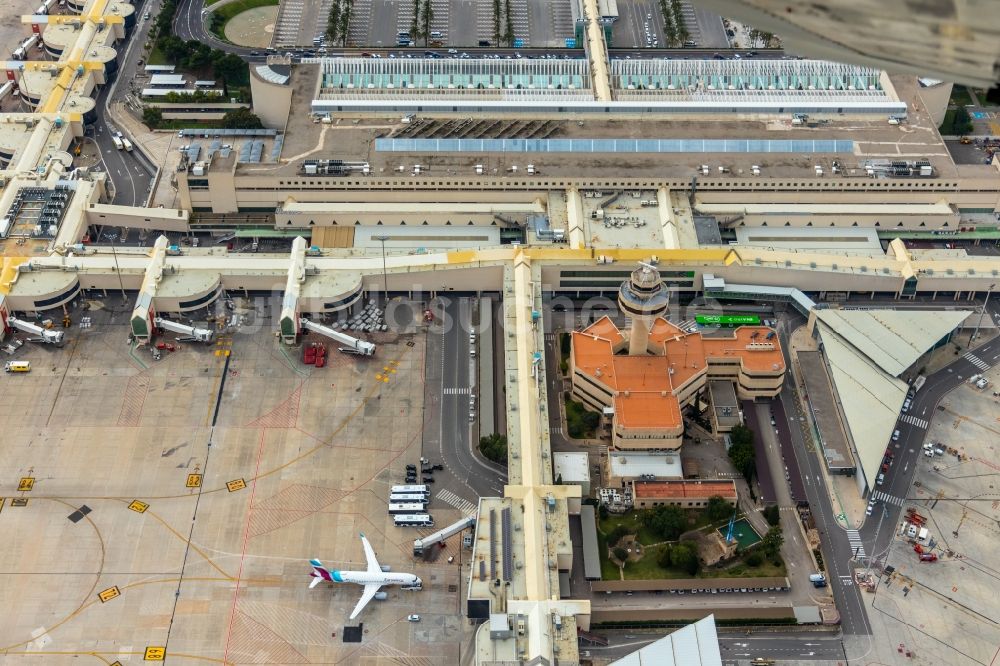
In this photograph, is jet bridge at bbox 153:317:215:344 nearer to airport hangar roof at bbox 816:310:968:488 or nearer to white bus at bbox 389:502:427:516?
white bus at bbox 389:502:427:516

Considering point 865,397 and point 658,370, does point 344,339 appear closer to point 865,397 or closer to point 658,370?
point 658,370

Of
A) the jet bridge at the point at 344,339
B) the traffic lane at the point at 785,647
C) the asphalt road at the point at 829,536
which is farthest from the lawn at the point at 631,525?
the jet bridge at the point at 344,339

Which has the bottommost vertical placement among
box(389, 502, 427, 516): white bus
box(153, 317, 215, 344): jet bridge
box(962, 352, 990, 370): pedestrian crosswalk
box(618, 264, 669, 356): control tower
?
box(389, 502, 427, 516): white bus

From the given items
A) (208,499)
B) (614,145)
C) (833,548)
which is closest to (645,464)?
(833,548)

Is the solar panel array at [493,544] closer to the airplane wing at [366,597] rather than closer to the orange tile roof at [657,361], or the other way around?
the airplane wing at [366,597]

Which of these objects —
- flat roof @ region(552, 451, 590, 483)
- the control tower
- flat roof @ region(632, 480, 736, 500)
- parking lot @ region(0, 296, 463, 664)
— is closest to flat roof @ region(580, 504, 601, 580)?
flat roof @ region(552, 451, 590, 483)

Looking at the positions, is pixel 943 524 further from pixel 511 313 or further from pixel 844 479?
pixel 511 313
